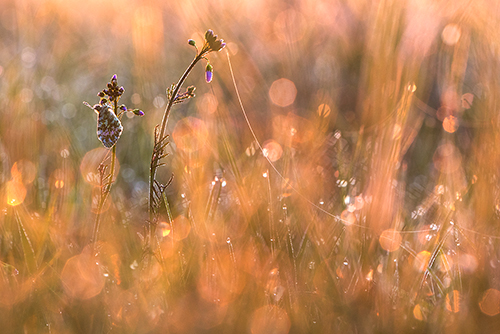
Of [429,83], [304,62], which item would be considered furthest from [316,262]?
[429,83]

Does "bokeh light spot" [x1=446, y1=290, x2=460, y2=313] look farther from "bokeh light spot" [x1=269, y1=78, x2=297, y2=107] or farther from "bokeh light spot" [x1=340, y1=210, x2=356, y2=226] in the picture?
"bokeh light spot" [x1=269, y1=78, x2=297, y2=107]

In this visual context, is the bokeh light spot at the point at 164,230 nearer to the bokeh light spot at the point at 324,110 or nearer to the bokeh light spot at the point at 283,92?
the bokeh light spot at the point at 324,110

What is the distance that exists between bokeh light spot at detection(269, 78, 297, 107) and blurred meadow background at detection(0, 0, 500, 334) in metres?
0.02

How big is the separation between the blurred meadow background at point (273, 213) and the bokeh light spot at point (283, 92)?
2cm

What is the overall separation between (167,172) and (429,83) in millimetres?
1539

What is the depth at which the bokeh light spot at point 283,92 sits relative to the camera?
169 centimetres

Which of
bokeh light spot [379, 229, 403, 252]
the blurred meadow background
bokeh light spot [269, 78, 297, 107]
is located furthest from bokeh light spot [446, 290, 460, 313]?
bokeh light spot [269, 78, 297, 107]

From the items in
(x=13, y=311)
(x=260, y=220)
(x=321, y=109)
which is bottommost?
(x=13, y=311)

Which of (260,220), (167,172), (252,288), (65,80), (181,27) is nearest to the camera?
(252,288)

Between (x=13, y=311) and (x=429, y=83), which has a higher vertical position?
(x=429, y=83)

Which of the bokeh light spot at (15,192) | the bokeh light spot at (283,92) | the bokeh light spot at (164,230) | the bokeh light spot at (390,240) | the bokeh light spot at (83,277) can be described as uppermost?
the bokeh light spot at (283,92)

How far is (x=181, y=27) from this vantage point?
237 centimetres

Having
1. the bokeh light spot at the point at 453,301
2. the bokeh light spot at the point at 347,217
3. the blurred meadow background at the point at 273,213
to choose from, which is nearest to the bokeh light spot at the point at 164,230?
the blurred meadow background at the point at 273,213

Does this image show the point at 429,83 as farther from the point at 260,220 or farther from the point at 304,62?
the point at 260,220
